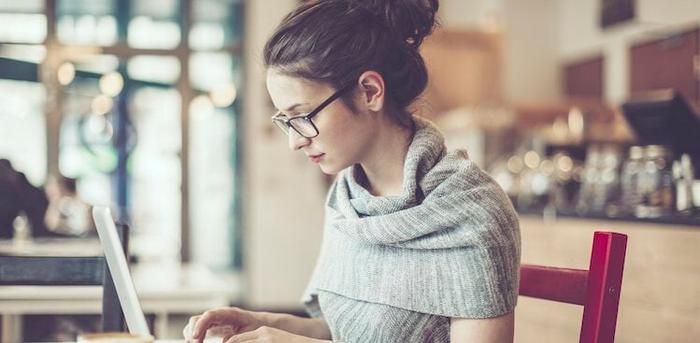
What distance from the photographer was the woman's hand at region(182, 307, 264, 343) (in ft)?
4.71

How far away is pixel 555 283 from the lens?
1.51 m

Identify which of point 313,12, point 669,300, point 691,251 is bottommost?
point 669,300

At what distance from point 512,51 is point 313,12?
6804 millimetres

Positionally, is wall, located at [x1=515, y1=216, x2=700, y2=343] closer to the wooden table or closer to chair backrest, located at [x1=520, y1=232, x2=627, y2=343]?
the wooden table

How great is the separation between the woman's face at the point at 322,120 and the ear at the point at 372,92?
22 millimetres

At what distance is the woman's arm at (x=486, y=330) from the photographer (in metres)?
1.38

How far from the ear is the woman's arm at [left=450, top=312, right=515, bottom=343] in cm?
39

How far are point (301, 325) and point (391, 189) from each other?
0.32m

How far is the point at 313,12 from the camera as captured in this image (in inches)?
58.9

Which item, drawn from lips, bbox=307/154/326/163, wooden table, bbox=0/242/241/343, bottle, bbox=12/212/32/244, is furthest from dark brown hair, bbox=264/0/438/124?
bottle, bbox=12/212/32/244

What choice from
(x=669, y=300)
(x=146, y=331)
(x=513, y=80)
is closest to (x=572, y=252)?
(x=669, y=300)

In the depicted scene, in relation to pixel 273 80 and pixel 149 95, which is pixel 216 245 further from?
pixel 273 80

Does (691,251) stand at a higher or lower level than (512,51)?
lower

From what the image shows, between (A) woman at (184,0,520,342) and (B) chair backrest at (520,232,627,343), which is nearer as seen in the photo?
(B) chair backrest at (520,232,627,343)
